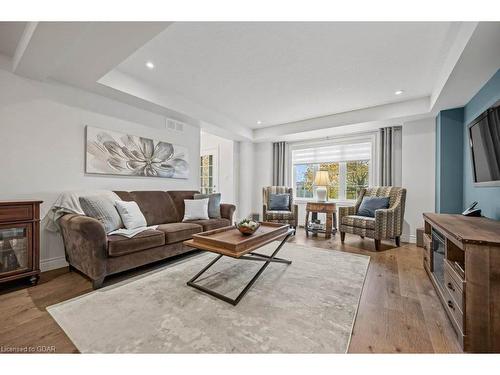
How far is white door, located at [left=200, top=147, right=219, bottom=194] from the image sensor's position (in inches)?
237

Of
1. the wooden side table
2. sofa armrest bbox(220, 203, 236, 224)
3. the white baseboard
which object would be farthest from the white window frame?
the white baseboard

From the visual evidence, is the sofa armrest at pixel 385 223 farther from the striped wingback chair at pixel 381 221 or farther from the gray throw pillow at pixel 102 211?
the gray throw pillow at pixel 102 211

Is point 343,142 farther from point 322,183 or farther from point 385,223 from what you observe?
point 385,223

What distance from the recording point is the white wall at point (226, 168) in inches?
223

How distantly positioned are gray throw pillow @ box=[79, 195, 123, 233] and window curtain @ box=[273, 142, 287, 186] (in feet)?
12.5

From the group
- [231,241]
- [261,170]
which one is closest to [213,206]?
[231,241]

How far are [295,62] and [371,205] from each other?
101 inches

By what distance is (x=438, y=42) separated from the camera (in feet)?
6.80

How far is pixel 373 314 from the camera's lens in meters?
1.63

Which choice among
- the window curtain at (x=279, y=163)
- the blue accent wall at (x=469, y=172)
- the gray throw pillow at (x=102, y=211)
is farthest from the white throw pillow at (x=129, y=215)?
the blue accent wall at (x=469, y=172)

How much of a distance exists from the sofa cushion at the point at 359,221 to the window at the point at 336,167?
53.7 inches
